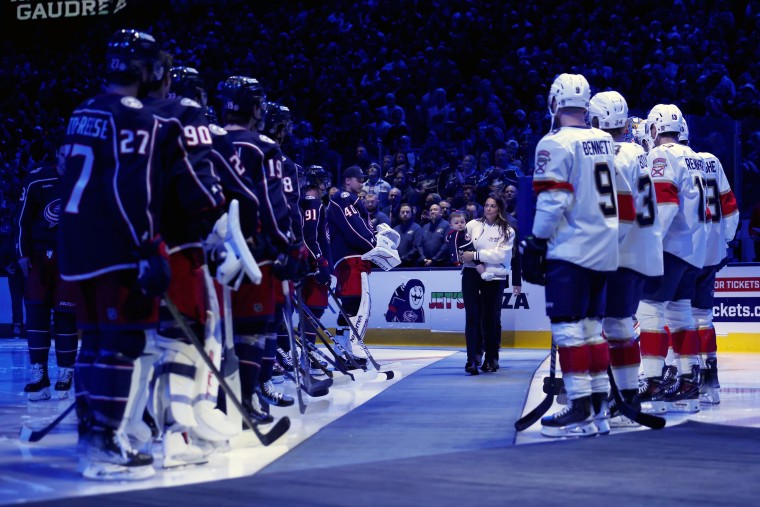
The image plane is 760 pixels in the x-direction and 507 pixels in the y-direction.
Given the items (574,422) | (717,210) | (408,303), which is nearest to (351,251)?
(408,303)

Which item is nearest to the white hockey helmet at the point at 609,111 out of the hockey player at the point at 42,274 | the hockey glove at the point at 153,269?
the hockey glove at the point at 153,269

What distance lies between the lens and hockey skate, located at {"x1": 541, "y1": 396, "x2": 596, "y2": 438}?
643 centimetres

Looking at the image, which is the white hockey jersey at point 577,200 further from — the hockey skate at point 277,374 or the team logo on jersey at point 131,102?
the hockey skate at point 277,374

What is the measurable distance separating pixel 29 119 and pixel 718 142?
51.8 feet

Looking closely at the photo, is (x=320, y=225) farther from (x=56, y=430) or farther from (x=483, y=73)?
(x=483, y=73)

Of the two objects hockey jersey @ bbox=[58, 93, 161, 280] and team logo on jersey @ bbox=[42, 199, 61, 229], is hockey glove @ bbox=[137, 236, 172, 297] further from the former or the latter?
team logo on jersey @ bbox=[42, 199, 61, 229]

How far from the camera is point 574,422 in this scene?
6.42m

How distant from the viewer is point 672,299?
8.05 metres

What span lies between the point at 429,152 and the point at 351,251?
17.4ft

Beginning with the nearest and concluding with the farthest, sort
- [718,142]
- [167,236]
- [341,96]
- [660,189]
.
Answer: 1. [167,236]
2. [660,189]
3. [718,142]
4. [341,96]

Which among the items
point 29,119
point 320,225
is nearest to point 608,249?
point 320,225

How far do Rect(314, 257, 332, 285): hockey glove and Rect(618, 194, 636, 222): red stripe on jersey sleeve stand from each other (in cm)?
359

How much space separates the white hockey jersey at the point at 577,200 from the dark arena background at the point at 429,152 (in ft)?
1.10

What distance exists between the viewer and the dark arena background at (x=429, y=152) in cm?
490
